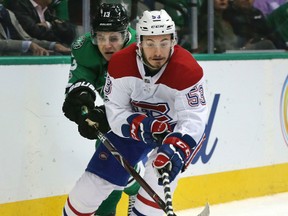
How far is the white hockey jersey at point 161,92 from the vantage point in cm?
318

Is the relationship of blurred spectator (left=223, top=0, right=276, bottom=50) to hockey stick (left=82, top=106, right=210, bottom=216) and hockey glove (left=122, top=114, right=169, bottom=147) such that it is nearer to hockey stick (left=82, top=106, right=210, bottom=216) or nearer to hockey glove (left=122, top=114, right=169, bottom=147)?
hockey stick (left=82, top=106, right=210, bottom=216)

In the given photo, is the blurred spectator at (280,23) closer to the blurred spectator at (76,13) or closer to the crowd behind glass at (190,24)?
the crowd behind glass at (190,24)

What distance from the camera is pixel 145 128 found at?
126 inches

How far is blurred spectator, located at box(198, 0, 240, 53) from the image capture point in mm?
4949

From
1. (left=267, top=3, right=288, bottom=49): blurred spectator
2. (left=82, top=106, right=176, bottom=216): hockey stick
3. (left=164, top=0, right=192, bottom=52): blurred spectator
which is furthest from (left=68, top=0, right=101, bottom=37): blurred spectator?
(left=267, top=3, right=288, bottom=49): blurred spectator

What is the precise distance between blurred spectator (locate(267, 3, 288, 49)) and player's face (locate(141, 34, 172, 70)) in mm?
2245

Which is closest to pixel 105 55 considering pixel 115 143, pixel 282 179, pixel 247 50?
pixel 115 143

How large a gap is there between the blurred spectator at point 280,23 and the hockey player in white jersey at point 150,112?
205 centimetres

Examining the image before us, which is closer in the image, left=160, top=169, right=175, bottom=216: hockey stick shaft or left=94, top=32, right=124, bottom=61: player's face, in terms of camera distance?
left=160, top=169, right=175, bottom=216: hockey stick shaft

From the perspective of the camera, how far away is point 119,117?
3.32 meters

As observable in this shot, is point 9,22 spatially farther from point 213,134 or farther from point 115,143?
point 213,134

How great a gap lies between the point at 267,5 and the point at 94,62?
1.91 meters

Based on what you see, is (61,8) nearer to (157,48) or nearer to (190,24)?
(190,24)

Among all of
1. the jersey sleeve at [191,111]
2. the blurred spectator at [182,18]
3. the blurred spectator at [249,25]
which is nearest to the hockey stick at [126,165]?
the jersey sleeve at [191,111]
